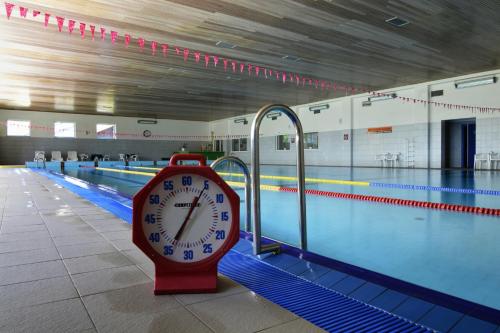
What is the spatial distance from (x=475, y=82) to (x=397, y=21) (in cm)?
676

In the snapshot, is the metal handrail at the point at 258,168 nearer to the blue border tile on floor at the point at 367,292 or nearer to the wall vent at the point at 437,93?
the blue border tile on floor at the point at 367,292

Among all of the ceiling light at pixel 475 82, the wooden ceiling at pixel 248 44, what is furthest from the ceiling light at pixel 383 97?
the ceiling light at pixel 475 82

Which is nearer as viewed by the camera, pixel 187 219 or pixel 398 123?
pixel 187 219

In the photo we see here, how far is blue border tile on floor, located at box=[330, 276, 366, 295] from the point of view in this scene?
61.9 inches

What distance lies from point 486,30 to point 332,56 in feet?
11.8

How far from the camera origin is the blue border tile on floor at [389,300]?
140cm

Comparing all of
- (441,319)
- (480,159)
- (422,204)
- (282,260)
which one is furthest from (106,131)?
(441,319)

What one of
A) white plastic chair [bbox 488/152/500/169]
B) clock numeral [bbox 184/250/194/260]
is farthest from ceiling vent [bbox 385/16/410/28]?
white plastic chair [bbox 488/152/500/169]

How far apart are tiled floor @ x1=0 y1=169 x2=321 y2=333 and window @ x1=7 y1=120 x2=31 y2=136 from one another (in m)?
21.7

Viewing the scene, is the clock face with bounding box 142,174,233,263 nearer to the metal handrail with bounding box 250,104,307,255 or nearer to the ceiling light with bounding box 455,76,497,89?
the metal handrail with bounding box 250,104,307,255

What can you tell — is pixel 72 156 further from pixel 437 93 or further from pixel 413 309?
pixel 413 309

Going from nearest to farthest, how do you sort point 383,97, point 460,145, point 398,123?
point 460,145 → point 398,123 → point 383,97

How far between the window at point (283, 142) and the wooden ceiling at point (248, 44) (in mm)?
6418

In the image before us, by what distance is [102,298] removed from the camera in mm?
1402
